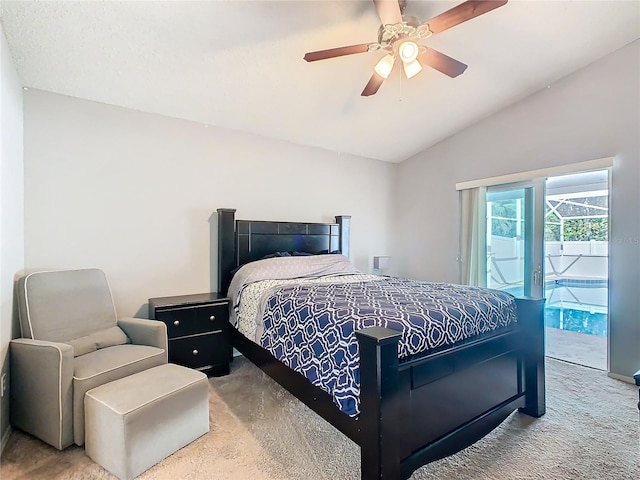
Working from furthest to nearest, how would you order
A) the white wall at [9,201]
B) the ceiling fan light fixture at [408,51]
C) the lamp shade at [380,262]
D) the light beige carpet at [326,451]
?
the lamp shade at [380,262] < the ceiling fan light fixture at [408,51] < the white wall at [9,201] < the light beige carpet at [326,451]

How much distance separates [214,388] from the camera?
2.84 metres

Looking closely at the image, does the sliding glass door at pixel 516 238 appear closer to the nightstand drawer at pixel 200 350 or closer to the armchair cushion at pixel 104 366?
the nightstand drawer at pixel 200 350

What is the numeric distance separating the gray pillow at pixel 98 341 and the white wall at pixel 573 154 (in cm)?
395

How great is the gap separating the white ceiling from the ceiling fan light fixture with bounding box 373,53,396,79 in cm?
43

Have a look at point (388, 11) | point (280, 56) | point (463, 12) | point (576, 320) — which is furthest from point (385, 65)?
point (576, 320)

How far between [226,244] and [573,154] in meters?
3.78

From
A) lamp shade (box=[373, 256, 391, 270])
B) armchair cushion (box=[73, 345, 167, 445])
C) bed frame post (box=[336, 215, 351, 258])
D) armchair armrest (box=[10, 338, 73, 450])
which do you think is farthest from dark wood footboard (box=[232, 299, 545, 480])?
lamp shade (box=[373, 256, 391, 270])

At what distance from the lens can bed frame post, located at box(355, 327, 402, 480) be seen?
1449mm

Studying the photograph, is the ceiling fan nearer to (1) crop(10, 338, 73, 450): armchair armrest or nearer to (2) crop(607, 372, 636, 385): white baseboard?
(1) crop(10, 338, 73, 450): armchair armrest

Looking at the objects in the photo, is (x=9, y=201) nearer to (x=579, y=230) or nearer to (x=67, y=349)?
(x=67, y=349)

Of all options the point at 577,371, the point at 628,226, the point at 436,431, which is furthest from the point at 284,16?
the point at 577,371

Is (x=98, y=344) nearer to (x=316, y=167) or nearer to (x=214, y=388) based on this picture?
(x=214, y=388)

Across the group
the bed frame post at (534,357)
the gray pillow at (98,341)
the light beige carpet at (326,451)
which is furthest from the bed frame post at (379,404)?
the gray pillow at (98,341)

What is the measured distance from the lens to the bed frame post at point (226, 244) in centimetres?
354
